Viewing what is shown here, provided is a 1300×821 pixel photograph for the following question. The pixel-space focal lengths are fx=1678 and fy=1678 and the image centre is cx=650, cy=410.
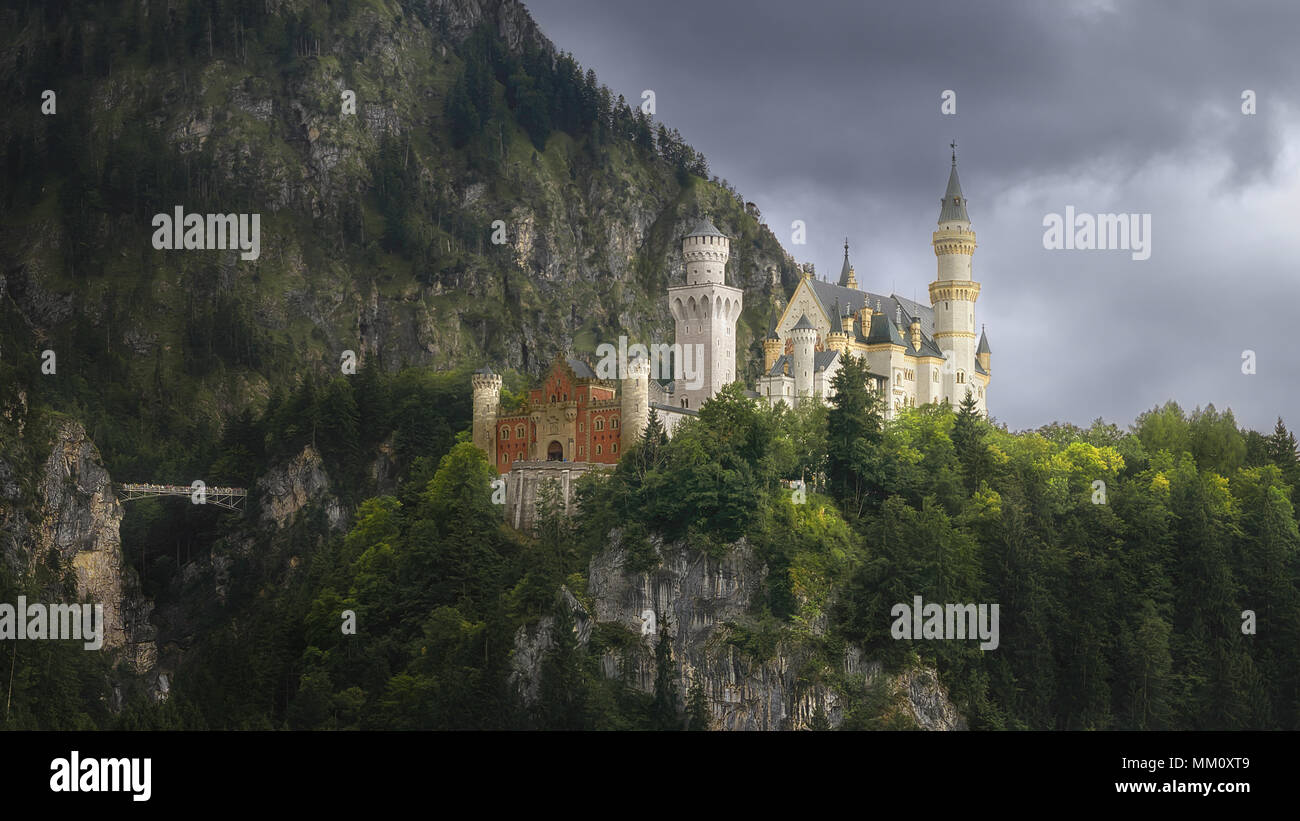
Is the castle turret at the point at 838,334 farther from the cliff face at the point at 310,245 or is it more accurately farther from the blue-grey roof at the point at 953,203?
the cliff face at the point at 310,245

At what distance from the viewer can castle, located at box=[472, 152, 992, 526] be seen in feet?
327

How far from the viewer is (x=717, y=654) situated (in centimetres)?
8912

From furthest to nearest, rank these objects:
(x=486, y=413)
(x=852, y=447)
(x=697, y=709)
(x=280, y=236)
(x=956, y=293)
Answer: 1. (x=280, y=236)
2. (x=956, y=293)
3. (x=486, y=413)
4. (x=852, y=447)
5. (x=697, y=709)

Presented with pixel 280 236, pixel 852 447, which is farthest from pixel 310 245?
pixel 852 447

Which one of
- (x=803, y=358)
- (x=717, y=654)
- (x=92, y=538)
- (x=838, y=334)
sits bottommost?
(x=717, y=654)

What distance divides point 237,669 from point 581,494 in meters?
22.6

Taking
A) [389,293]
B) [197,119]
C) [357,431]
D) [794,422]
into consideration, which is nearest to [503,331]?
[389,293]

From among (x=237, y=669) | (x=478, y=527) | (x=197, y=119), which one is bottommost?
(x=237, y=669)

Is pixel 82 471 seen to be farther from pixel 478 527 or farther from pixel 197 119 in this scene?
pixel 197 119

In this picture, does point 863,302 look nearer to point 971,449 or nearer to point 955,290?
point 955,290

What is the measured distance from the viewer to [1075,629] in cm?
9162

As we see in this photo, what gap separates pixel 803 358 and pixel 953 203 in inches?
839

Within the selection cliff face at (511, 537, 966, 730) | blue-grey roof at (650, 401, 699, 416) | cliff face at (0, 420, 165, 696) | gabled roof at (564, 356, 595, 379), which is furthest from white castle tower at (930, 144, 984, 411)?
cliff face at (0, 420, 165, 696)

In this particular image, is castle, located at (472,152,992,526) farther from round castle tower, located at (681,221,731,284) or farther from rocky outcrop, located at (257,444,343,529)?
rocky outcrop, located at (257,444,343,529)
